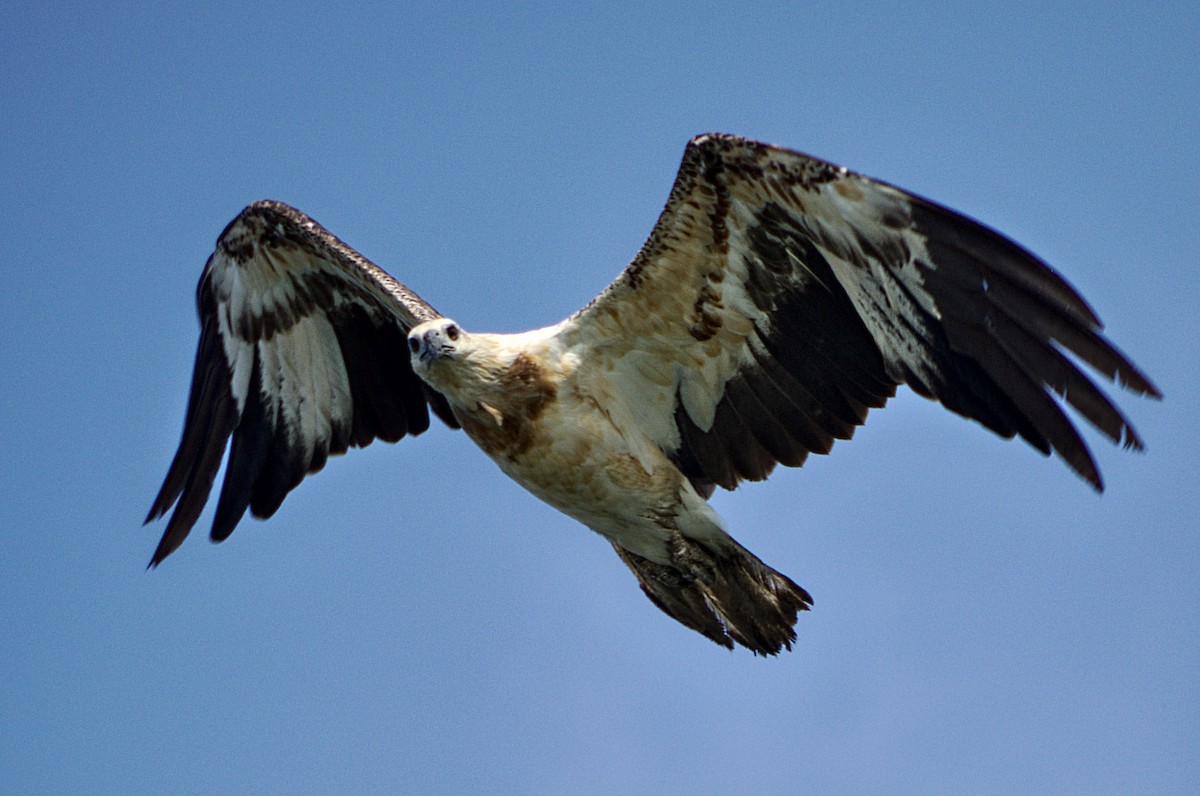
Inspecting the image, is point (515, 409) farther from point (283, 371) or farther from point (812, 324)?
point (283, 371)

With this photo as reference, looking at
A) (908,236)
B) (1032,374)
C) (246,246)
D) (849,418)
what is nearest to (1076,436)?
(1032,374)

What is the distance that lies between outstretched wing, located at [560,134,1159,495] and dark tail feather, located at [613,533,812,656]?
464 millimetres

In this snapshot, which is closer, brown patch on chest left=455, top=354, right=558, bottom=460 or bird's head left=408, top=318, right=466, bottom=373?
bird's head left=408, top=318, right=466, bottom=373

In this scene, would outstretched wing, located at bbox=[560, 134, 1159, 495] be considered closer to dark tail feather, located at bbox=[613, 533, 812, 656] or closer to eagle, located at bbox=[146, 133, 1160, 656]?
eagle, located at bbox=[146, 133, 1160, 656]

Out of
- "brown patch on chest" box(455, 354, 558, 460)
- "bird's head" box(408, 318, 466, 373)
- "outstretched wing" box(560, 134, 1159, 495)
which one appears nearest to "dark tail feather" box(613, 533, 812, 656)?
"outstretched wing" box(560, 134, 1159, 495)

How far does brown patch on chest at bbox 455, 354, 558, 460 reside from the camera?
8.48m

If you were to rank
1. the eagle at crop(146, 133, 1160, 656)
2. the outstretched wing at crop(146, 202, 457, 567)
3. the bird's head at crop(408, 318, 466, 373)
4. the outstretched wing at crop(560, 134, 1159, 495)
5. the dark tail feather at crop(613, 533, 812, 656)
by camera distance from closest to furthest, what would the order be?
the outstretched wing at crop(560, 134, 1159, 495) < the eagle at crop(146, 133, 1160, 656) < the bird's head at crop(408, 318, 466, 373) < the dark tail feather at crop(613, 533, 812, 656) < the outstretched wing at crop(146, 202, 457, 567)

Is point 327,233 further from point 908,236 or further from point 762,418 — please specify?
point 908,236

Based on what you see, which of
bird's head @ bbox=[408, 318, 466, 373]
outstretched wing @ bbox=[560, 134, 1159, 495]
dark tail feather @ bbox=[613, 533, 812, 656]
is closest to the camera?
outstretched wing @ bbox=[560, 134, 1159, 495]

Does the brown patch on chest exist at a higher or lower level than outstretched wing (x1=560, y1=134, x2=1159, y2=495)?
lower

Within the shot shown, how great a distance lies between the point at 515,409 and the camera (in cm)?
848

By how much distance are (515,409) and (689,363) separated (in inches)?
43.0

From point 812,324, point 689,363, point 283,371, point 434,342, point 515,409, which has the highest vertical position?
point 812,324

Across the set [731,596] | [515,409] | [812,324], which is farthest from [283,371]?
[812,324]
